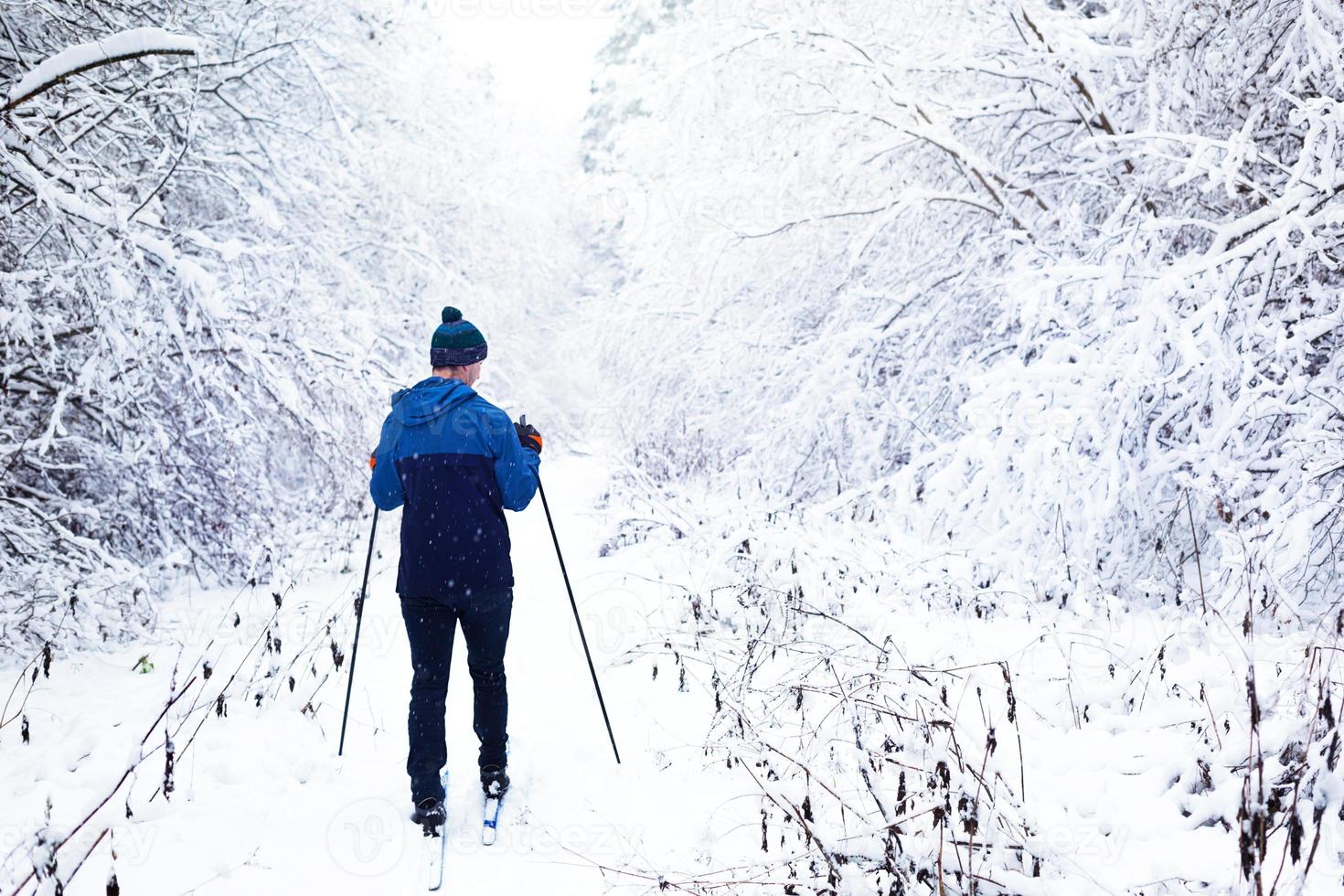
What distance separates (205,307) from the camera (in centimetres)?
487

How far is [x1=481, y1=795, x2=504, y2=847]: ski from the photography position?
3.46 meters

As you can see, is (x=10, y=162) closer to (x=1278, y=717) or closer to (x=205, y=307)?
(x=205, y=307)

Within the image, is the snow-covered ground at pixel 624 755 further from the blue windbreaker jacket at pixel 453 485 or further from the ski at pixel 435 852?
the blue windbreaker jacket at pixel 453 485

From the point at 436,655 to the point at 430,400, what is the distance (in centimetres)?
114

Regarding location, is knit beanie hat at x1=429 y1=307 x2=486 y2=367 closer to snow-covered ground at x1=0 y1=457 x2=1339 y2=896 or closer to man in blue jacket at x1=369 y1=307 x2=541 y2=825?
man in blue jacket at x1=369 y1=307 x2=541 y2=825

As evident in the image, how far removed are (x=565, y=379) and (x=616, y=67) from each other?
408 inches

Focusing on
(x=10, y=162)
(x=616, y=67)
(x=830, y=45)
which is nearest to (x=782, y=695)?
(x=10, y=162)

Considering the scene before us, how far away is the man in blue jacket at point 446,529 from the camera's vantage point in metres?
3.51

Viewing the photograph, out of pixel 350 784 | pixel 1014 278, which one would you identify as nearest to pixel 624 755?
pixel 350 784

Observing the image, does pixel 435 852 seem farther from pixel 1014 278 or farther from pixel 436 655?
pixel 1014 278

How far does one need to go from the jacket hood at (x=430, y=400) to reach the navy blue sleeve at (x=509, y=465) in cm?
18

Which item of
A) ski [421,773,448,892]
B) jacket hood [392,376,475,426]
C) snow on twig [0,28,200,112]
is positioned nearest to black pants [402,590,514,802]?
ski [421,773,448,892]

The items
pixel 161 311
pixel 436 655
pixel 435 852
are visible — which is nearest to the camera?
pixel 435 852

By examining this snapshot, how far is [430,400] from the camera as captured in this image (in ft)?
11.7
